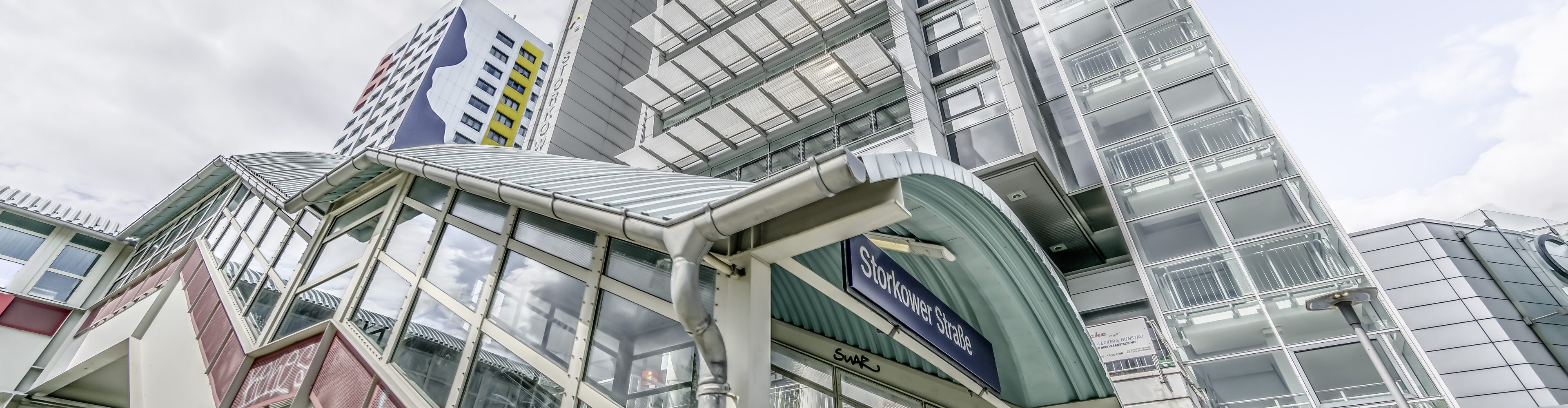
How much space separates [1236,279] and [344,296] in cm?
1715

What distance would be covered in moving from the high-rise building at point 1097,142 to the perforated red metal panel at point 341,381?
9904mm

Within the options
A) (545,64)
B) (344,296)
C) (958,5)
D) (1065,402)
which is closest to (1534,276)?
(958,5)

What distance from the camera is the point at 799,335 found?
A: 710cm

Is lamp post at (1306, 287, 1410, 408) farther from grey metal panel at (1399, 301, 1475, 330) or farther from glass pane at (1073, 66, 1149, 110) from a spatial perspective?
glass pane at (1073, 66, 1149, 110)

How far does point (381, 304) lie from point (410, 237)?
3.01 ft

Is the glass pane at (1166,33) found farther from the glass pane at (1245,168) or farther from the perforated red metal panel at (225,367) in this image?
the perforated red metal panel at (225,367)

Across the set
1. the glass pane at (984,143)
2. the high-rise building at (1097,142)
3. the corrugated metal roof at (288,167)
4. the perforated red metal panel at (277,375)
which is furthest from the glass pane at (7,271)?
the glass pane at (984,143)

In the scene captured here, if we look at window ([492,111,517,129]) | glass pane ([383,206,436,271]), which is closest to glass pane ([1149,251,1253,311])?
glass pane ([383,206,436,271])

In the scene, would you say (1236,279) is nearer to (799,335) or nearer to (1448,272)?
(1448,272)

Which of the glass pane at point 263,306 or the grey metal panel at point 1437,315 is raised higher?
the grey metal panel at point 1437,315

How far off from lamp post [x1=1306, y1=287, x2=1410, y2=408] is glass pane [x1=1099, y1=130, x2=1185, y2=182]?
6.60 metres

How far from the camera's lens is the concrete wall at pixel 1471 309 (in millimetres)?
15266

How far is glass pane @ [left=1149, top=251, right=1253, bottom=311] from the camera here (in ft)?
49.5

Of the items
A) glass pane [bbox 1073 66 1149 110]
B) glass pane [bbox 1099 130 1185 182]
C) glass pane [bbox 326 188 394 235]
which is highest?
glass pane [bbox 1073 66 1149 110]
